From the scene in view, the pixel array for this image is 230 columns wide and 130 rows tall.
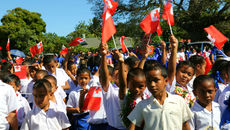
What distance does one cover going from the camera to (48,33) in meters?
40.0

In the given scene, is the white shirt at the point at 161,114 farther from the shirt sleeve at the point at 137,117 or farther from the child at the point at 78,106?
the child at the point at 78,106

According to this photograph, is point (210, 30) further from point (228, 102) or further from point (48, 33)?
point (48, 33)

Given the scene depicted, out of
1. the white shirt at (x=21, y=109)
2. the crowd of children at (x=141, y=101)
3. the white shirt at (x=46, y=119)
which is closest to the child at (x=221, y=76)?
the crowd of children at (x=141, y=101)

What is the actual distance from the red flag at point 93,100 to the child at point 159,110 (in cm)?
110

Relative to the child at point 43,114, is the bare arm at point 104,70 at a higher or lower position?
higher

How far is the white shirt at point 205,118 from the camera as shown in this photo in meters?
2.40

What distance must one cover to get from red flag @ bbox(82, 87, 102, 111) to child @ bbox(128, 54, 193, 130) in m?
1.10

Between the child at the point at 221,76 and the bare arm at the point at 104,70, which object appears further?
the child at the point at 221,76

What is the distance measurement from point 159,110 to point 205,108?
0.74m

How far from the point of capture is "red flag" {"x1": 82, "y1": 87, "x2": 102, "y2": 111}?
10.3 ft

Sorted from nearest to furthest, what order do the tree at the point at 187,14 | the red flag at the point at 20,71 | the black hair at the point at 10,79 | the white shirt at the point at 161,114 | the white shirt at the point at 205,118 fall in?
the white shirt at the point at 161,114, the white shirt at the point at 205,118, the black hair at the point at 10,79, the red flag at the point at 20,71, the tree at the point at 187,14

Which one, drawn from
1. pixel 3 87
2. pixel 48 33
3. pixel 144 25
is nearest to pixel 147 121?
pixel 3 87

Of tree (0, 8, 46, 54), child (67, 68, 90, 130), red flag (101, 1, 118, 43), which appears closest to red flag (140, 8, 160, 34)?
A: red flag (101, 1, 118, 43)

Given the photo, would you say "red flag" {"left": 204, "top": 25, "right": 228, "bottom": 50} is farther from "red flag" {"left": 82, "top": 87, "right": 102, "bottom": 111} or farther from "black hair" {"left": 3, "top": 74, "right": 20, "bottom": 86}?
"black hair" {"left": 3, "top": 74, "right": 20, "bottom": 86}
